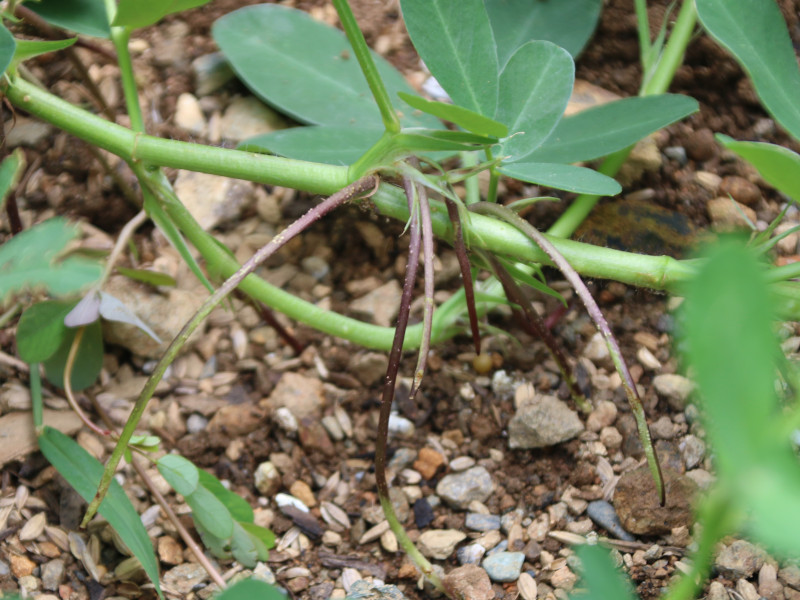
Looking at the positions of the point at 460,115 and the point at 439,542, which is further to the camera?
the point at 439,542

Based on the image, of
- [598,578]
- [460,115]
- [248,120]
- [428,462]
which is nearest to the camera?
[598,578]

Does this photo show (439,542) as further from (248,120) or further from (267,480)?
(248,120)

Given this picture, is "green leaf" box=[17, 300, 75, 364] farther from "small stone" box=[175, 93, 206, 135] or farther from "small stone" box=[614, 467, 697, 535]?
"small stone" box=[614, 467, 697, 535]

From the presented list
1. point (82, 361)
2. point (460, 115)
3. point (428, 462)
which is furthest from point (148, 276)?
point (460, 115)

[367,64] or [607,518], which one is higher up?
[367,64]

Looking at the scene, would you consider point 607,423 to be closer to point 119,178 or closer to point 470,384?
point 470,384

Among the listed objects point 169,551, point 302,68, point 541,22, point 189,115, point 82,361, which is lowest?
point 169,551

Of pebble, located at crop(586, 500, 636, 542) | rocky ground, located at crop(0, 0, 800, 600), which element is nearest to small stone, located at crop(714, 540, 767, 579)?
rocky ground, located at crop(0, 0, 800, 600)
